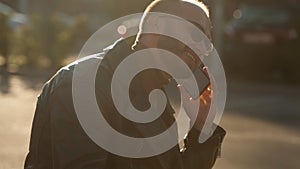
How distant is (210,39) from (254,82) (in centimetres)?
1511

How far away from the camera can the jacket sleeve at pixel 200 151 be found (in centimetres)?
276

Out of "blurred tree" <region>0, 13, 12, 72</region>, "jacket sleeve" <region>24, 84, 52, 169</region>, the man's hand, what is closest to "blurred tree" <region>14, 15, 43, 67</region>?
"blurred tree" <region>0, 13, 12, 72</region>

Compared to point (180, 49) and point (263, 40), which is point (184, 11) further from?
point (263, 40)

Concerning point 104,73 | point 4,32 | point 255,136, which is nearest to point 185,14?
point 104,73

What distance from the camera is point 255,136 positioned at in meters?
10.0

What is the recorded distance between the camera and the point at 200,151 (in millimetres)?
2787

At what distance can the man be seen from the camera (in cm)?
227

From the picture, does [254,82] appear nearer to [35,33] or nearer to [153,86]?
[35,33]

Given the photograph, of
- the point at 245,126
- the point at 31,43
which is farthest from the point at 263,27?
the point at 245,126

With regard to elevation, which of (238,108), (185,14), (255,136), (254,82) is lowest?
(185,14)

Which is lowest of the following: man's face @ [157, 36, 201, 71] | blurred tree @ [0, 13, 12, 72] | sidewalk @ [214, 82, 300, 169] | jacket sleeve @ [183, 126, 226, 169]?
jacket sleeve @ [183, 126, 226, 169]

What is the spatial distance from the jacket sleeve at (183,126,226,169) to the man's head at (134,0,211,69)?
0.42 meters

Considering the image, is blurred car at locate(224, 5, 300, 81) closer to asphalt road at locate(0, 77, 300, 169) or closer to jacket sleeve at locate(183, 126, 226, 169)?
asphalt road at locate(0, 77, 300, 169)

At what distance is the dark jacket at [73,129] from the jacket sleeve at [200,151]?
34 cm
